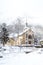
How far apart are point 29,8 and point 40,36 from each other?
39 cm

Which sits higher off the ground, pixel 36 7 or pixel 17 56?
pixel 36 7

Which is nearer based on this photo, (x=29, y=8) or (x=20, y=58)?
(x=20, y=58)

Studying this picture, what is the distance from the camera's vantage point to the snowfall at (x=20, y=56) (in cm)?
166

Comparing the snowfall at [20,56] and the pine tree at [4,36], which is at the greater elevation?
the pine tree at [4,36]

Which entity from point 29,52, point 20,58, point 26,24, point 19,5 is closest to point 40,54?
point 29,52

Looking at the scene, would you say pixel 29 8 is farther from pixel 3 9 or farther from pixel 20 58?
pixel 20 58

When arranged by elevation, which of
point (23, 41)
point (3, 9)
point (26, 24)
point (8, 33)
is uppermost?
point (3, 9)

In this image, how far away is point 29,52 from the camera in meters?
1.73

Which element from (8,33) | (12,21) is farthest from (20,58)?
(12,21)

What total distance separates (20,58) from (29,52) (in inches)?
5.5

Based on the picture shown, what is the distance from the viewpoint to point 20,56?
1.69 meters

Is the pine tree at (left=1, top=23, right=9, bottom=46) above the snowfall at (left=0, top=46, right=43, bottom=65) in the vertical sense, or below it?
above

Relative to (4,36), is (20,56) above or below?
below

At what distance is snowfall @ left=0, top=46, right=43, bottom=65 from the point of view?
65.5 inches
